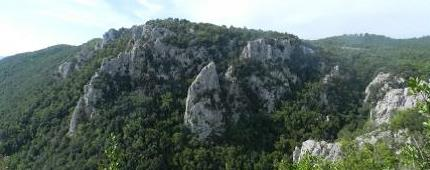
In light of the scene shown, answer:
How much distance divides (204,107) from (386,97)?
43.6m

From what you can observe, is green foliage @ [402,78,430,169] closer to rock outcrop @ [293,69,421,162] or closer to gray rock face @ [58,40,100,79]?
rock outcrop @ [293,69,421,162]

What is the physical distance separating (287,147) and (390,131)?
96.6 feet

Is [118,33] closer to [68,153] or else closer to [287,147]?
[68,153]

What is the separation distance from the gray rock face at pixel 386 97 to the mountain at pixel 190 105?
1.16 metres

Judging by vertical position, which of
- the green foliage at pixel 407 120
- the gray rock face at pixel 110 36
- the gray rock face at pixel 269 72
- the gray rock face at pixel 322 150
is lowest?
the gray rock face at pixel 322 150

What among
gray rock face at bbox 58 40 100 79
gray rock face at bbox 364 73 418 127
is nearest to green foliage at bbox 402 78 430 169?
gray rock face at bbox 364 73 418 127

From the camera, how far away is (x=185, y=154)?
5374 inches

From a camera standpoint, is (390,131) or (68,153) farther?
(68,153)

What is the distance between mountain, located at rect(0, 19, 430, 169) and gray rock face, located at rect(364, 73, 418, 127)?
116 cm

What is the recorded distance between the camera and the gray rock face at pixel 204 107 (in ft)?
469

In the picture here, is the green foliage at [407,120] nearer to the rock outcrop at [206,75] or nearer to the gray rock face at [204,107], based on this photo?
the rock outcrop at [206,75]

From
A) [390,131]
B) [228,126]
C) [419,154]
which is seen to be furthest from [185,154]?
[419,154]

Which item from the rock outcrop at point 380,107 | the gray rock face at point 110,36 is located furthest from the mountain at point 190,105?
the gray rock face at point 110,36

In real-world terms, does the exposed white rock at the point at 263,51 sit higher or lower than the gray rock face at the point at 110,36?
lower
